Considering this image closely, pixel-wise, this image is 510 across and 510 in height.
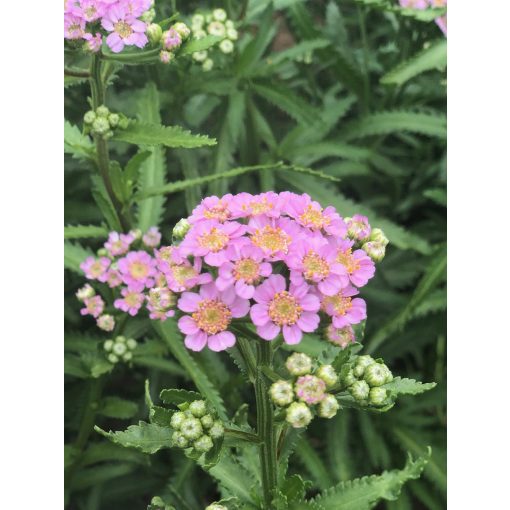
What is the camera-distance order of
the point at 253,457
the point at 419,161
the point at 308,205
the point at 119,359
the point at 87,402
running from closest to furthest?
1. the point at 308,205
2. the point at 253,457
3. the point at 119,359
4. the point at 87,402
5. the point at 419,161

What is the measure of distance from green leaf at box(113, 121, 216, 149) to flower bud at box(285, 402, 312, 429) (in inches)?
33.4

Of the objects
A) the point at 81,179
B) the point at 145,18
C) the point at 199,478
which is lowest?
the point at 199,478

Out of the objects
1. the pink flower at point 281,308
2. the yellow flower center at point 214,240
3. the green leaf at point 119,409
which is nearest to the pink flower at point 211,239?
the yellow flower center at point 214,240

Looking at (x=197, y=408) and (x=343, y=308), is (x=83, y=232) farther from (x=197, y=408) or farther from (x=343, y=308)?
(x=343, y=308)

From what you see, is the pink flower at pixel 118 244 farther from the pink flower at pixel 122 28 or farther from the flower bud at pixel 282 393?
the flower bud at pixel 282 393

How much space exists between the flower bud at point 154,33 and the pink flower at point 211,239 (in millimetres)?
768

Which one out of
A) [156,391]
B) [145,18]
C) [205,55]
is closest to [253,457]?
[156,391]

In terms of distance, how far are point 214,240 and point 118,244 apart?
0.97 m

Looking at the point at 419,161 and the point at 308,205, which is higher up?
the point at 419,161

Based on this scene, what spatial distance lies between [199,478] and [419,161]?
200cm

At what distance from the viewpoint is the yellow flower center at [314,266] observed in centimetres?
152

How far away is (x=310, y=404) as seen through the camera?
152 cm

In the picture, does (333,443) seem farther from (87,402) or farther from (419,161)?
(419,161)

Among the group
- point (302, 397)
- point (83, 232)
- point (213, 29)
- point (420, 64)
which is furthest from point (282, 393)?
point (420, 64)
